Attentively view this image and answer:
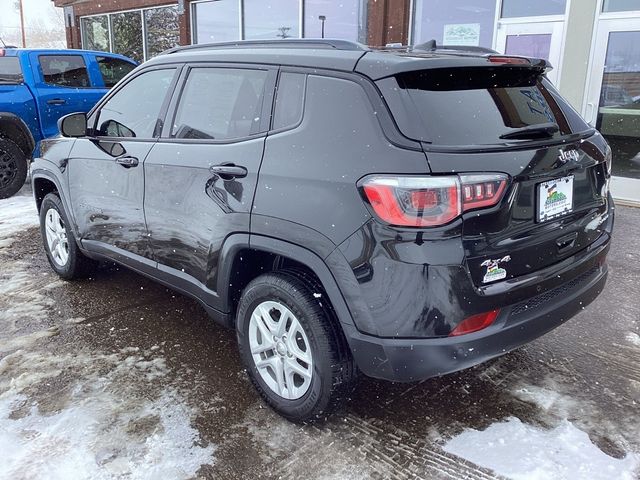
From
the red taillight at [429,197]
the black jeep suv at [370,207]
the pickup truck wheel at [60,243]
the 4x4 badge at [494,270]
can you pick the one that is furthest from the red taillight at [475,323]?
the pickup truck wheel at [60,243]

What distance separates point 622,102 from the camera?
7270 mm

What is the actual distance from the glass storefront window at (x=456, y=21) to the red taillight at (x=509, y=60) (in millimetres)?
5757

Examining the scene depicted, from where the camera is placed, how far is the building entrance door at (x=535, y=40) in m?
7.42

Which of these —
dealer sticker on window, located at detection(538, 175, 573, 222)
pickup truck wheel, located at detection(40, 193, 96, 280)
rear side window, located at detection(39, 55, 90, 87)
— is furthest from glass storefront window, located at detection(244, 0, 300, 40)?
dealer sticker on window, located at detection(538, 175, 573, 222)

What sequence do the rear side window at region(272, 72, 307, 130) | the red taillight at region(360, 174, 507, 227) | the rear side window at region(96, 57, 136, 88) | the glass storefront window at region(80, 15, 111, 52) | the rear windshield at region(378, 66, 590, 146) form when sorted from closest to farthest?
1. the red taillight at region(360, 174, 507, 227)
2. the rear windshield at region(378, 66, 590, 146)
3. the rear side window at region(272, 72, 307, 130)
4. the rear side window at region(96, 57, 136, 88)
5. the glass storefront window at region(80, 15, 111, 52)

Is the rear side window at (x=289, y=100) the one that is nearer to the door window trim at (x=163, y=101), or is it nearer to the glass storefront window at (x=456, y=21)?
the door window trim at (x=163, y=101)

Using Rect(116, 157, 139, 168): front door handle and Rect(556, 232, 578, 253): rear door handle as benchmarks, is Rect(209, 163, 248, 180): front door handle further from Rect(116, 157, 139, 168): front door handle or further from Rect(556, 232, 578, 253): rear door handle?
Result: Rect(556, 232, 578, 253): rear door handle

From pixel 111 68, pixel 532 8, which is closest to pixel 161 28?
pixel 111 68

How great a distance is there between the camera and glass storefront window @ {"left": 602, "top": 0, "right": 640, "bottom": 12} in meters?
6.77

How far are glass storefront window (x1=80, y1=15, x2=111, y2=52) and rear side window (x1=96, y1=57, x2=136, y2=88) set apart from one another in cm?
633

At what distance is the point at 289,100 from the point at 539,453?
1953mm

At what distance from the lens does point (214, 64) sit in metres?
3.10

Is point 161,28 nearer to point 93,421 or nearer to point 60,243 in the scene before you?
point 60,243

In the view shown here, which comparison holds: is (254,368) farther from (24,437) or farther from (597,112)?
(597,112)
